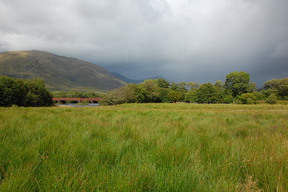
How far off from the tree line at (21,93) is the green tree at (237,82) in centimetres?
9529

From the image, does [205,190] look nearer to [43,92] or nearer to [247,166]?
[247,166]

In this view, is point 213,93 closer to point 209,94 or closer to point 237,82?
point 209,94

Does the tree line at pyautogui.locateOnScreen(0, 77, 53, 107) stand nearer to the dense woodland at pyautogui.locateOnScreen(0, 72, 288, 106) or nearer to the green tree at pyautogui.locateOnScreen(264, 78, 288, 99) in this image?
the dense woodland at pyautogui.locateOnScreen(0, 72, 288, 106)

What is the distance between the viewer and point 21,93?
60.9 meters

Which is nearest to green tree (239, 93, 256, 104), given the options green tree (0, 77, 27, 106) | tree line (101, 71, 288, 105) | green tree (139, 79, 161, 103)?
tree line (101, 71, 288, 105)

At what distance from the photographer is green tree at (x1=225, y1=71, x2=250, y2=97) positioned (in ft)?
258

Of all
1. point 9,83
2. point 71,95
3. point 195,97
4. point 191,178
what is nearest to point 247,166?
point 191,178

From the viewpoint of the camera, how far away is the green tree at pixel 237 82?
78.7m

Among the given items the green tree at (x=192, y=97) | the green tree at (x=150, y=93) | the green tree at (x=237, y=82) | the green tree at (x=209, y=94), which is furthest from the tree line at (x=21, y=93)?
the green tree at (x=237, y=82)

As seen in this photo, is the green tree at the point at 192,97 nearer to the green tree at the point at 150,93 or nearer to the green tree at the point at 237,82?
the green tree at the point at 237,82

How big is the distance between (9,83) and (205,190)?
75.8 meters

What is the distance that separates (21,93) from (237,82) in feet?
333

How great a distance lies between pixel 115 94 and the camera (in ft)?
243

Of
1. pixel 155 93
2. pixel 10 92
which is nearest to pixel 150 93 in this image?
pixel 155 93
